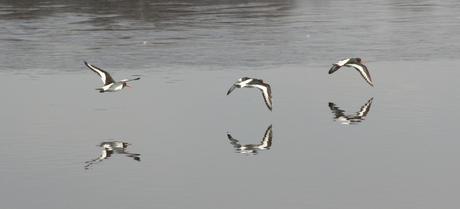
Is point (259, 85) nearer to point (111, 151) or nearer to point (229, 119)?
point (229, 119)

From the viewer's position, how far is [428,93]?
1404 centimetres

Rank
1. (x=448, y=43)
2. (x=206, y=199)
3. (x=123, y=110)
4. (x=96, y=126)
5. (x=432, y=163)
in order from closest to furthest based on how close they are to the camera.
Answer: (x=206, y=199) < (x=432, y=163) < (x=96, y=126) < (x=123, y=110) < (x=448, y=43)

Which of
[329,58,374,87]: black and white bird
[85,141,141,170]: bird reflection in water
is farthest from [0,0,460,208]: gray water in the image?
[329,58,374,87]: black and white bird

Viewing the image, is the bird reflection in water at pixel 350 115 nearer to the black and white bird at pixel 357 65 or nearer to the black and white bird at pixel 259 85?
the black and white bird at pixel 259 85

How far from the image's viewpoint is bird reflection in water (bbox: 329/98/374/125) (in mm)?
12070

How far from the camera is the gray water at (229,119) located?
8.48 meters

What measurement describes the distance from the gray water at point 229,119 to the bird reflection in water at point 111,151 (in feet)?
0.16

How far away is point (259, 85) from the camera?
13508mm

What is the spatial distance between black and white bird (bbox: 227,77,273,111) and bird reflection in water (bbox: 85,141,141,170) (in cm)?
298

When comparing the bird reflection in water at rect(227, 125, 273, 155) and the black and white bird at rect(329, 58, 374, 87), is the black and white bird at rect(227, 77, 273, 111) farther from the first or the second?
the black and white bird at rect(329, 58, 374, 87)

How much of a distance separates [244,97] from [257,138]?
134 inches

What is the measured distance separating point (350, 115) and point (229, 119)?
1.87 metres

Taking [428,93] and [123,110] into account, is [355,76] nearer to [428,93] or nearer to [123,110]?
[428,93]

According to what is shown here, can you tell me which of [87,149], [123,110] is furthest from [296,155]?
[123,110]
